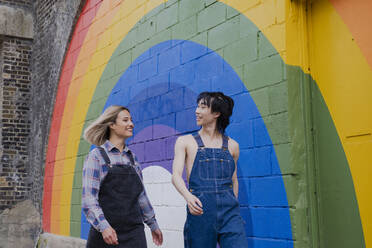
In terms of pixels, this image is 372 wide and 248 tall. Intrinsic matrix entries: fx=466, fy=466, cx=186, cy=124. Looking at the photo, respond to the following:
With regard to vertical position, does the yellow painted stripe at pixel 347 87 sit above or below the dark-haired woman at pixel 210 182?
above

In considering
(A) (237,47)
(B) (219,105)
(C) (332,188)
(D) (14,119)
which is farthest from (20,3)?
(C) (332,188)

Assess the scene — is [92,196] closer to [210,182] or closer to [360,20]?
[210,182]

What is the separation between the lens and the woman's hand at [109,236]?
3367 millimetres

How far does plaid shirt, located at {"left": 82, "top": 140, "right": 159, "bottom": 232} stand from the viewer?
3.40m

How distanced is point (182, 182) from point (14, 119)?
6532mm

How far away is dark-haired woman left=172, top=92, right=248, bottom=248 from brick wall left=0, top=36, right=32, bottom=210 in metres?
6.32

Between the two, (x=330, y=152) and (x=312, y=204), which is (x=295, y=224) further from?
(x=330, y=152)

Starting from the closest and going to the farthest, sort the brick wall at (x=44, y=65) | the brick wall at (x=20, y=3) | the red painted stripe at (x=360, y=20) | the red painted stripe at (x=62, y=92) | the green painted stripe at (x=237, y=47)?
the red painted stripe at (x=360, y=20), the green painted stripe at (x=237, y=47), the red painted stripe at (x=62, y=92), the brick wall at (x=44, y=65), the brick wall at (x=20, y=3)

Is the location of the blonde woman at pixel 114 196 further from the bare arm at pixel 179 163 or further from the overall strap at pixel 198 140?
the overall strap at pixel 198 140

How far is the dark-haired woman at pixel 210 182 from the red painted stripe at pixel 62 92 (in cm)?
416

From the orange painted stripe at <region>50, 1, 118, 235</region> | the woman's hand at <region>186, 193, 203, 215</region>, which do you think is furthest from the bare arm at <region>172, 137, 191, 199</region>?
the orange painted stripe at <region>50, 1, 118, 235</region>

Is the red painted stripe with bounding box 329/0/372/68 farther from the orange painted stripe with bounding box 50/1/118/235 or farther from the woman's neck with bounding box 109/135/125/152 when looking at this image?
the orange painted stripe with bounding box 50/1/118/235

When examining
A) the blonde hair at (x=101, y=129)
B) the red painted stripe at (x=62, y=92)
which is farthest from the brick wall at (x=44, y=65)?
the blonde hair at (x=101, y=129)

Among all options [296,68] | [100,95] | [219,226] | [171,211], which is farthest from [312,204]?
[100,95]
